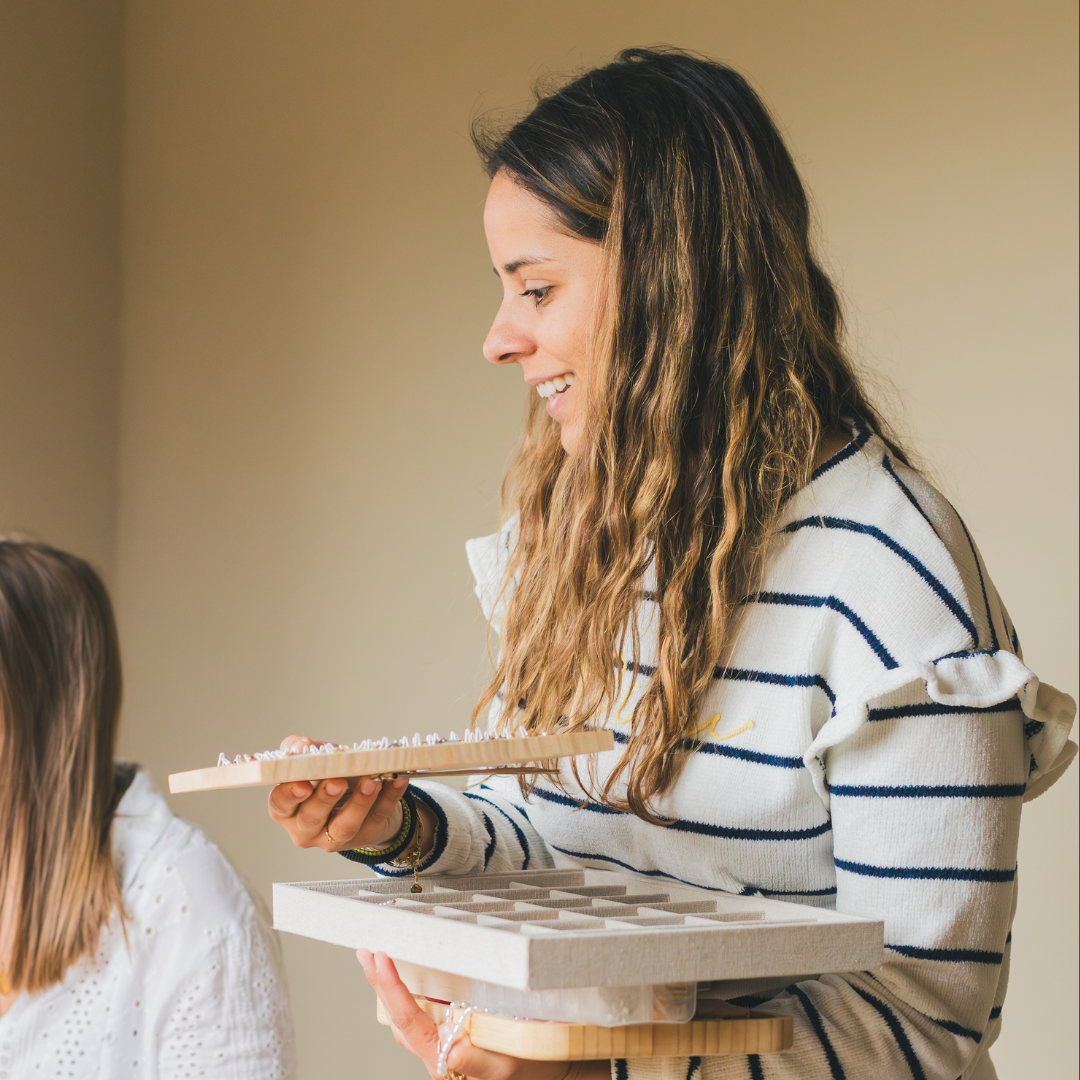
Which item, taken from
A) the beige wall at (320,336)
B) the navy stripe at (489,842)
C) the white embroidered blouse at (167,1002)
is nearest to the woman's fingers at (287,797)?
the navy stripe at (489,842)

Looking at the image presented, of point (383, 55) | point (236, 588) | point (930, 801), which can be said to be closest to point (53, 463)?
point (236, 588)

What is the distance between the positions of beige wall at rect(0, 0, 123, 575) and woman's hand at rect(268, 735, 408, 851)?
53.8 inches

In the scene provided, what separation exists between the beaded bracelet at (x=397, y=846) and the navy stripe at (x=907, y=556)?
0.36 meters

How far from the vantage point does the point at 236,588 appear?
2246mm

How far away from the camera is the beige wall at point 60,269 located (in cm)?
196

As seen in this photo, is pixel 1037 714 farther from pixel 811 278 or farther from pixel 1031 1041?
pixel 1031 1041

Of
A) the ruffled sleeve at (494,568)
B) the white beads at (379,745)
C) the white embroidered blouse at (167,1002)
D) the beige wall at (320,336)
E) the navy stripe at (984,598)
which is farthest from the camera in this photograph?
the beige wall at (320,336)

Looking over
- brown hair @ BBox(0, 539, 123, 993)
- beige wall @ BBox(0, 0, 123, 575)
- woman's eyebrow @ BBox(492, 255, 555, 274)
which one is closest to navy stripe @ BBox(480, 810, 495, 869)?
woman's eyebrow @ BBox(492, 255, 555, 274)

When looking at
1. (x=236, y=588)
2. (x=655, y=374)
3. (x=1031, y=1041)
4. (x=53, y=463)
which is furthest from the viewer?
(x=236, y=588)

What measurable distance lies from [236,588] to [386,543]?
0.32 m

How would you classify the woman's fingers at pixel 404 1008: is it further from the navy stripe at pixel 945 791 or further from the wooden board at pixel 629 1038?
the navy stripe at pixel 945 791

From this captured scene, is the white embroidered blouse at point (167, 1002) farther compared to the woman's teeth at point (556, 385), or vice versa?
the white embroidered blouse at point (167, 1002)

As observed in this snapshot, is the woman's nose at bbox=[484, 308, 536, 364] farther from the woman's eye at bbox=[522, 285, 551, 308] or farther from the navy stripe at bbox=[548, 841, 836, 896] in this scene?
the navy stripe at bbox=[548, 841, 836, 896]

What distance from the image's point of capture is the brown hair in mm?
1290
